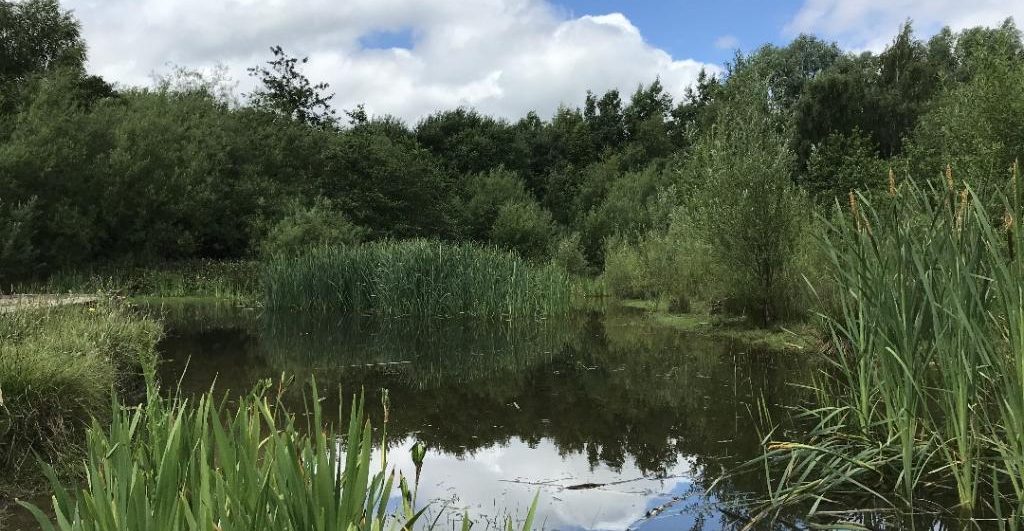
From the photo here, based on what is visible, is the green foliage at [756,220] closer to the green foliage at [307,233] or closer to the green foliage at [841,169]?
the green foliage at [841,169]

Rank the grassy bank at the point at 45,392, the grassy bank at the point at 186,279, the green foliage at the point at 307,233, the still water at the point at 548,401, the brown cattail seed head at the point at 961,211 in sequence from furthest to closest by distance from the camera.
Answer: the grassy bank at the point at 186,279 → the green foliage at the point at 307,233 → the still water at the point at 548,401 → the grassy bank at the point at 45,392 → the brown cattail seed head at the point at 961,211

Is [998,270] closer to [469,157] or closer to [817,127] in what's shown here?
[817,127]

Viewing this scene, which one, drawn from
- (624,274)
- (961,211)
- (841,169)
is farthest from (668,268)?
(961,211)

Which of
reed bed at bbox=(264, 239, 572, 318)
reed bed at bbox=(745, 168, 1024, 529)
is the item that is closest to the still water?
reed bed at bbox=(745, 168, 1024, 529)

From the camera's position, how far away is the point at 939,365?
3.96 m

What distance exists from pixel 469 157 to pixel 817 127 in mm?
15472

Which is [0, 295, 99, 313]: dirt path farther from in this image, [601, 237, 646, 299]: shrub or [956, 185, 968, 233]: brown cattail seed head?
[601, 237, 646, 299]: shrub

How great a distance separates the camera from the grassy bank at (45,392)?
14.5 ft

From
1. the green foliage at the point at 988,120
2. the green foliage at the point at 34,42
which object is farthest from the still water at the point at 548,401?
the green foliage at the point at 34,42

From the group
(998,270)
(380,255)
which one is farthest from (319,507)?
(380,255)

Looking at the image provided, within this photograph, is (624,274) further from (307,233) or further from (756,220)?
(307,233)

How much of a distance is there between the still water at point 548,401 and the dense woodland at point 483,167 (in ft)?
9.77

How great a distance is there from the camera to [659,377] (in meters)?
8.38

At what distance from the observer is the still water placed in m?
4.52
